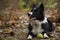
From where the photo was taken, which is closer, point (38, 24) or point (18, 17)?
point (38, 24)

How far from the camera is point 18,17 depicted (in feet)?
20.5

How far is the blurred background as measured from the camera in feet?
15.5

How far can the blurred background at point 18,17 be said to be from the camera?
4.73 meters

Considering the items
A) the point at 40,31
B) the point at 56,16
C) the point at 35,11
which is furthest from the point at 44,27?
the point at 56,16

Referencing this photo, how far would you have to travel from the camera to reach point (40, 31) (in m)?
4.51

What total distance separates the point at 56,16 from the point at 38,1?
4.39 ft

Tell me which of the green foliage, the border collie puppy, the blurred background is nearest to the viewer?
the border collie puppy

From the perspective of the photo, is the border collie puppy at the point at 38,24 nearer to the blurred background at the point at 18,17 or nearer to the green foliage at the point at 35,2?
the blurred background at the point at 18,17

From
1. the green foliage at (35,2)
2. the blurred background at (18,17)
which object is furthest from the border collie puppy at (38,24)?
the green foliage at (35,2)

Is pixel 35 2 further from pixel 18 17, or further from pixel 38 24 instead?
pixel 38 24

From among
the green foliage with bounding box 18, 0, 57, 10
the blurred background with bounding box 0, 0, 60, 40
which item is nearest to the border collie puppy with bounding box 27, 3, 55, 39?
the blurred background with bounding box 0, 0, 60, 40

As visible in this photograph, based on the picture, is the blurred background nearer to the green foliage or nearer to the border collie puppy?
the green foliage

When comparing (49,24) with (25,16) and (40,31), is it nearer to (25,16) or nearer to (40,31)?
(40,31)

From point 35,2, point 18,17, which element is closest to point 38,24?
point 18,17
